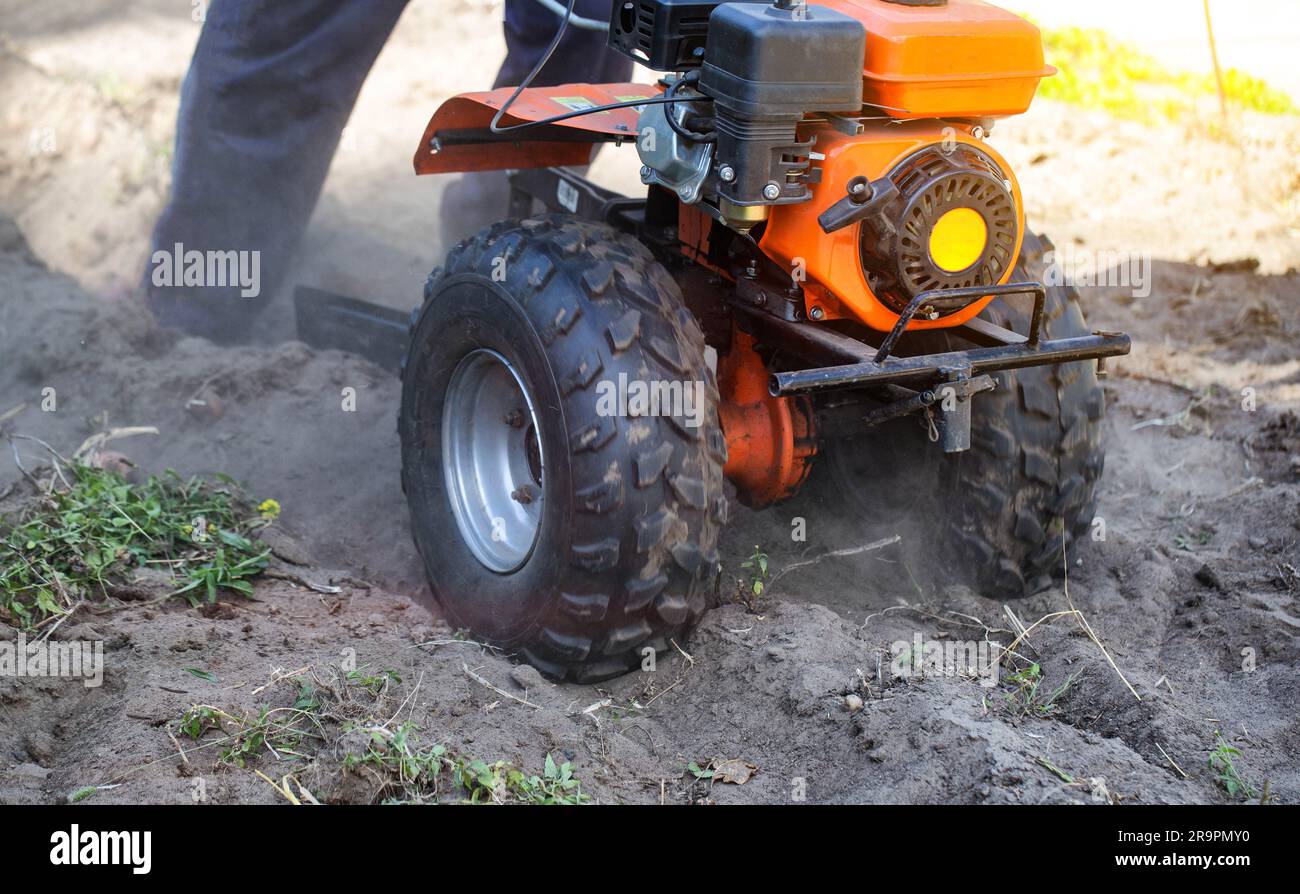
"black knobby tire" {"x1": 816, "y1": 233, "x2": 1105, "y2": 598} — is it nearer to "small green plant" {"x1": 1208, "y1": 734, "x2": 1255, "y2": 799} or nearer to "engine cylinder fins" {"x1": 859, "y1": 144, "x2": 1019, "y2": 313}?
"engine cylinder fins" {"x1": 859, "y1": 144, "x2": 1019, "y2": 313}

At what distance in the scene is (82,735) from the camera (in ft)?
9.33

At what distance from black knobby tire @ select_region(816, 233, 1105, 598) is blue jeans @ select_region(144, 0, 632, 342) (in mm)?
2200

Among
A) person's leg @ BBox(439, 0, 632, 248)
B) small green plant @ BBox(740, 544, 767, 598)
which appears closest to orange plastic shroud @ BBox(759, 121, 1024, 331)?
small green plant @ BBox(740, 544, 767, 598)

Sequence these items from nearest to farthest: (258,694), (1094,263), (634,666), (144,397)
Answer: (258,694) < (634,666) < (144,397) < (1094,263)

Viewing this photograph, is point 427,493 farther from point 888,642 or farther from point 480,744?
point 888,642

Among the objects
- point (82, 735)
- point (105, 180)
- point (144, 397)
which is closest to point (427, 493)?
point (82, 735)

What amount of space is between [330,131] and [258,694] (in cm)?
312

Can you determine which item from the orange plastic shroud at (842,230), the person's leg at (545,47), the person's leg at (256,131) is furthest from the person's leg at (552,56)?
the orange plastic shroud at (842,230)

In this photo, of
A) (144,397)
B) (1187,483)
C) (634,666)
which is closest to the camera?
(634,666)

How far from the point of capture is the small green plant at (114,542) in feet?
11.0

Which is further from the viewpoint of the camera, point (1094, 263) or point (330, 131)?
point (1094, 263)

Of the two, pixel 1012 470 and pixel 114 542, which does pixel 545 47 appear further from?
pixel 1012 470

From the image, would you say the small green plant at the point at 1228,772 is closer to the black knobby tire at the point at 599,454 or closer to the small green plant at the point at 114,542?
the black knobby tire at the point at 599,454

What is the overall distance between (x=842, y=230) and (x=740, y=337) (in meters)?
0.62
